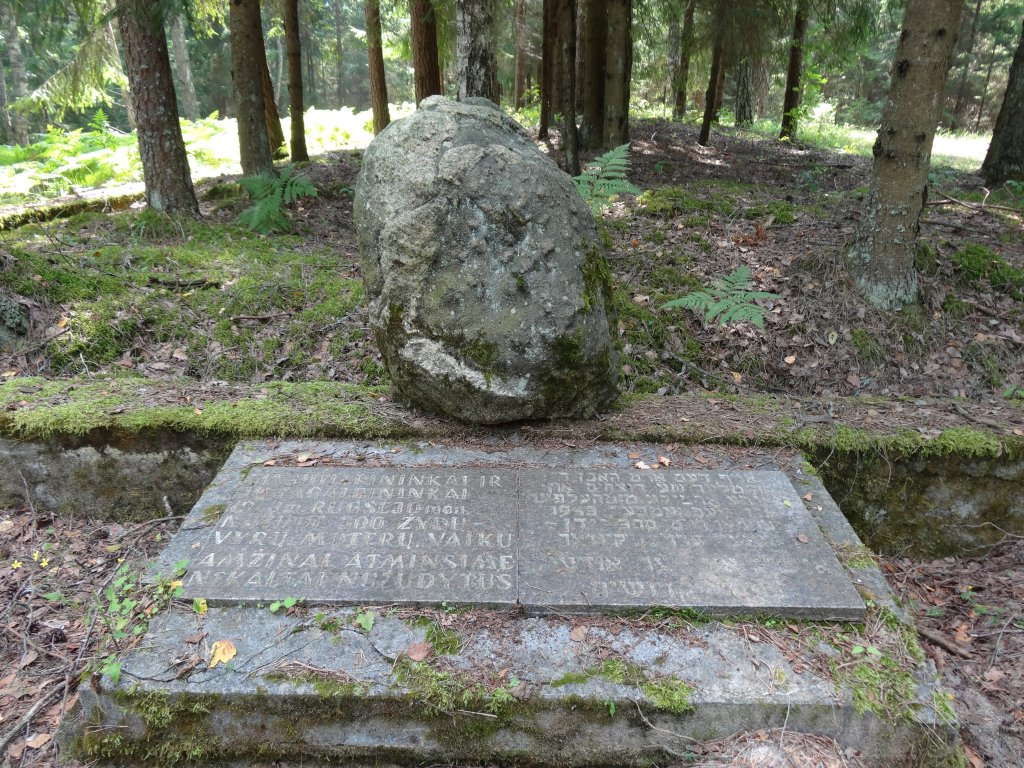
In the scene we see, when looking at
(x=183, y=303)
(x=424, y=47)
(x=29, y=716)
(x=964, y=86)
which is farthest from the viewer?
(x=964, y=86)

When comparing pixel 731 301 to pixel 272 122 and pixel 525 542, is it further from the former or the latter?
pixel 272 122

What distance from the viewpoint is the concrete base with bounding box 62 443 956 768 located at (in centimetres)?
232

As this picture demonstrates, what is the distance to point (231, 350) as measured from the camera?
17.0 feet

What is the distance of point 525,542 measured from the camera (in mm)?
2996

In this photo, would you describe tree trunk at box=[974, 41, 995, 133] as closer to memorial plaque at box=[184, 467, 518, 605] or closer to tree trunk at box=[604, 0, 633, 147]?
tree trunk at box=[604, 0, 633, 147]

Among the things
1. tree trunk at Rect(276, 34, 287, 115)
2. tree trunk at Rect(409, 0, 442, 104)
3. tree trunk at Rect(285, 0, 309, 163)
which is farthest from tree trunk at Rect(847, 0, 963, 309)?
tree trunk at Rect(276, 34, 287, 115)

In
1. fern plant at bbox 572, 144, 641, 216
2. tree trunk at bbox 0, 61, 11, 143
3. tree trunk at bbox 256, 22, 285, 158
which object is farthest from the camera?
tree trunk at bbox 0, 61, 11, 143

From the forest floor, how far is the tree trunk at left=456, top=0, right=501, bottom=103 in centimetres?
196

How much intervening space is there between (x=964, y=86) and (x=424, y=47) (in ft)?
90.4

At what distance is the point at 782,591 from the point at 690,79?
1661 cm

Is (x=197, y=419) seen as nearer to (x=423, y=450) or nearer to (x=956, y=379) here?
(x=423, y=450)

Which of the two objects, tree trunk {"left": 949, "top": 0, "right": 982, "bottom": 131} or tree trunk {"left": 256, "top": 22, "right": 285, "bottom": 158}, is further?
tree trunk {"left": 949, "top": 0, "right": 982, "bottom": 131}

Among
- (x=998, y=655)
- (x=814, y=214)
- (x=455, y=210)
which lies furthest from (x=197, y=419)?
(x=814, y=214)

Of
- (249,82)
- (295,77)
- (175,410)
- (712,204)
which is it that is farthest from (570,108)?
(175,410)
